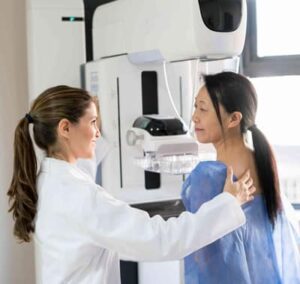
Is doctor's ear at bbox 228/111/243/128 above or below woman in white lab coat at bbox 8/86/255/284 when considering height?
above

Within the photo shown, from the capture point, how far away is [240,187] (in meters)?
1.45

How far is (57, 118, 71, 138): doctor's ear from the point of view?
1.50m

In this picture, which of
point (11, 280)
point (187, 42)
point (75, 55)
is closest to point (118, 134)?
point (75, 55)

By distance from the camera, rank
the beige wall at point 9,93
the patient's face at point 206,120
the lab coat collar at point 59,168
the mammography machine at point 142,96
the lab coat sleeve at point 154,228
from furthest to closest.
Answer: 1. the beige wall at point 9,93
2. the mammography machine at point 142,96
3. the patient's face at point 206,120
4. the lab coat collar at point 59,168
5. the lab coat sleeve at point 154,228

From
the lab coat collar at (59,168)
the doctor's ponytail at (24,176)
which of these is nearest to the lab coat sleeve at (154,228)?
the lab coat collar at (59,168)

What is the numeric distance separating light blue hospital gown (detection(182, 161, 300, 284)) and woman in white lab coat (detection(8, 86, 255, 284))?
0.08m

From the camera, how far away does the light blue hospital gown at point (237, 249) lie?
4.97 feet

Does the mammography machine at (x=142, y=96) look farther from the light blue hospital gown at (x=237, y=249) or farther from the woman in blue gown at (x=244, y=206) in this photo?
the light blue hospital gown at (x=237, y=249)

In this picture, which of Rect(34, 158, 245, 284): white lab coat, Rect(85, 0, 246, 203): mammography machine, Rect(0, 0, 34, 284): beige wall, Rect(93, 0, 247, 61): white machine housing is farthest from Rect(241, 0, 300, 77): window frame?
Rect(34, 158, 245, 284): white lab coat

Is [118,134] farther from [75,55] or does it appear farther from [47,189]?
[47,189]

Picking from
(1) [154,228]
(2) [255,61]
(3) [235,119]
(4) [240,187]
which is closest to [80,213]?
(1) [154,228]

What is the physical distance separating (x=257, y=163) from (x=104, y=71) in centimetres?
73

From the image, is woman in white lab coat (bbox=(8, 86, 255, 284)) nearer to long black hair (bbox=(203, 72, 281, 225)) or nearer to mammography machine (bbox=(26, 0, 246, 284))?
long black hair (bbox=(203, 72, 281, 225))

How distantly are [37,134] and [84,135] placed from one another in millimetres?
132
